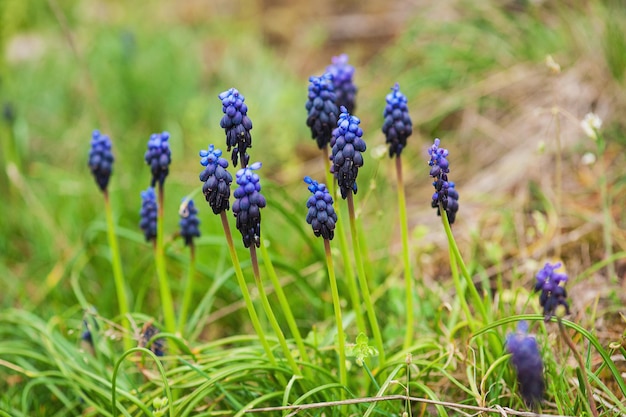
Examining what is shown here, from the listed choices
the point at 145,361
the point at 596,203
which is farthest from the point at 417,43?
the point at 145,361

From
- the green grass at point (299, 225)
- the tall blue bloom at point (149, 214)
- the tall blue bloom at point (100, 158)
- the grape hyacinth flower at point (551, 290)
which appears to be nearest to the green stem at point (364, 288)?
the green grass at point (299, 225)

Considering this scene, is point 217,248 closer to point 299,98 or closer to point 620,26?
point 299,98

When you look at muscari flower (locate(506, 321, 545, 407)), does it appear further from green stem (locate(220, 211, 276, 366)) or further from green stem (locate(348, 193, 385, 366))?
green stem (locate(220, 211, 276, 366))

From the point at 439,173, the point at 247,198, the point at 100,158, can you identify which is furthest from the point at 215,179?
the point at 100,158

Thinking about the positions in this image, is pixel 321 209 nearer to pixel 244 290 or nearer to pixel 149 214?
pixel 244 290

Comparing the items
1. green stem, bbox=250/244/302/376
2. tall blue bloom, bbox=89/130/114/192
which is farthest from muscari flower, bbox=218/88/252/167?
tall blue bloom, bbox=89/130/114/192
